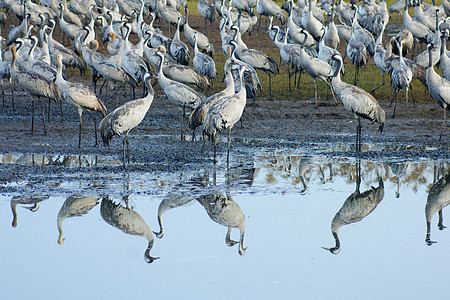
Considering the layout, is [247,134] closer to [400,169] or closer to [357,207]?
[400,169]

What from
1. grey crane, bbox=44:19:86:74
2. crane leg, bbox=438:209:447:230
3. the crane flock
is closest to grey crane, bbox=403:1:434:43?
the crane flock

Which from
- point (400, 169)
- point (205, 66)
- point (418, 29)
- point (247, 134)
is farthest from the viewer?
point (418, 29)

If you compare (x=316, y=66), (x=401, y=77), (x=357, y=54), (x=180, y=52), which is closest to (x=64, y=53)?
(x=180, y=52)

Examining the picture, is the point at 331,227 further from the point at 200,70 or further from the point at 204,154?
the point at 200,70

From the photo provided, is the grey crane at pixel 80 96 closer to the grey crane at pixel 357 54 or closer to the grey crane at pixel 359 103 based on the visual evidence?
the grey crane at pixel 359 103

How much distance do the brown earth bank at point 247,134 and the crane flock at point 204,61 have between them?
1.22 ft

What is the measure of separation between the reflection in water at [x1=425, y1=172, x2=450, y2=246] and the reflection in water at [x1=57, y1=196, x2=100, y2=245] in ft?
11.8

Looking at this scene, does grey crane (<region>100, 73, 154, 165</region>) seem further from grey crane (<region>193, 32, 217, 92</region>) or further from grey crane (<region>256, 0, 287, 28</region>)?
grey crane (<region>256, 0, 287, 28</region>)

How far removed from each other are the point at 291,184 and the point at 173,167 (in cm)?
164

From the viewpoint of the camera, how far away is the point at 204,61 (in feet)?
54.0

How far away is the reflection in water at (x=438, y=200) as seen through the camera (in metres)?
8.09

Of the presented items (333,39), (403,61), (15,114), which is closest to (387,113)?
(403,61)

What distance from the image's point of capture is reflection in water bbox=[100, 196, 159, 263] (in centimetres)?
777

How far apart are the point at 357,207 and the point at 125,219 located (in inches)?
103
